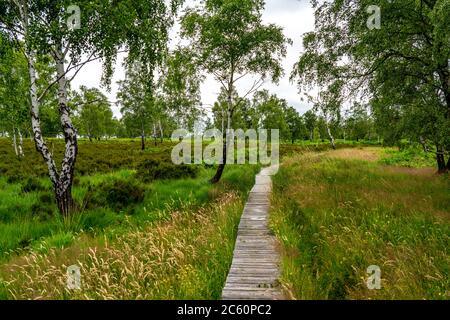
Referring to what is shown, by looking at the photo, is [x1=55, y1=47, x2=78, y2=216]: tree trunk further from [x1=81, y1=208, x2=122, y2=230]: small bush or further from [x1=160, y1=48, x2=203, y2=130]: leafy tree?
[x1=160, y1=48, x2=203, y2=130]: leafy tree

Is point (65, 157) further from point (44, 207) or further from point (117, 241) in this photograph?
point (117, 241)

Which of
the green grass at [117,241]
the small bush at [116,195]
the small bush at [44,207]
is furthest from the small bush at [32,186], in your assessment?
the small bush at [116,195]

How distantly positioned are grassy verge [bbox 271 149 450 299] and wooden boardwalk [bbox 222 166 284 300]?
0.26 m

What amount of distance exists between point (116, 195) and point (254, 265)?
7.78m

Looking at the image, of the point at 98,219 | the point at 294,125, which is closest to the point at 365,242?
the point at 98,219

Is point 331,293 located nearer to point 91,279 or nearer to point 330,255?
point 330,255

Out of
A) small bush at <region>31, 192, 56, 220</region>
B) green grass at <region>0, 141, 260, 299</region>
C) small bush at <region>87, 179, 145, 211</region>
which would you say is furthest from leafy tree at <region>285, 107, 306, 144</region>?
small bush at <region>31, 192, 56, 220</region>

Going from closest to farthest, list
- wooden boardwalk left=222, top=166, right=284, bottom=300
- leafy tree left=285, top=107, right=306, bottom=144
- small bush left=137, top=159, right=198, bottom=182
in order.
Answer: wooden boardwalk left=222, top=166, right=284, bottom=300
small bush left=137, top=159, right=198, bottom=182
leafy tree left=285, top=107, right=306, bottom=144

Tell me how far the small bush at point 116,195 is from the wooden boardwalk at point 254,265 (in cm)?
482

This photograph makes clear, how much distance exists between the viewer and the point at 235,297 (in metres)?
4.08

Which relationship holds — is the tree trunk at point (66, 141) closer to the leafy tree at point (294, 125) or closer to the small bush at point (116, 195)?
the small bush at point (116, 195)

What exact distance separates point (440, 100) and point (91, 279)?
1211cm

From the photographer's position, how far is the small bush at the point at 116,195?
10.5 meters

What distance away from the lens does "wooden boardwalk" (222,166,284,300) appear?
417 cm
